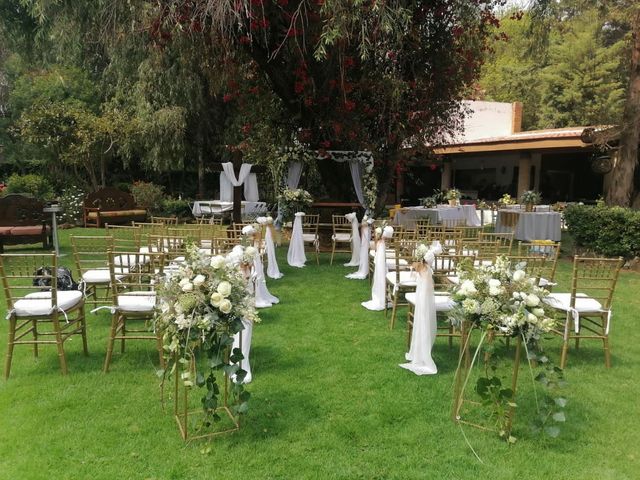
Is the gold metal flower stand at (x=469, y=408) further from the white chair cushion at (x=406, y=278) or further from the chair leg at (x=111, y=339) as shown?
the chair leg at (x=111, y=339)

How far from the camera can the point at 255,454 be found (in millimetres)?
2885

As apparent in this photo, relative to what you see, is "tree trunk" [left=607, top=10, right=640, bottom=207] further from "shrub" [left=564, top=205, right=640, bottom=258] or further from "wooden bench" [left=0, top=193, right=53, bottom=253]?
"wooden bench" [left=0, top=193, right=53, bottom=253]

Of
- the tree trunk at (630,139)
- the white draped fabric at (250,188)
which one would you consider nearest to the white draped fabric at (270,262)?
the tree trunk at (630,139)

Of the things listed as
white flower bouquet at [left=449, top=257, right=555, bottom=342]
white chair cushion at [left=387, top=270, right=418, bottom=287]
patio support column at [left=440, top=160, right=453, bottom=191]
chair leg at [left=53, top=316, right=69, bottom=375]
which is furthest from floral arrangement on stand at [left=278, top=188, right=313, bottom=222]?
patio support column at [left=440, top=160, right=453, bottom=191]

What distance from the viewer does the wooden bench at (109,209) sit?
47.1 ft

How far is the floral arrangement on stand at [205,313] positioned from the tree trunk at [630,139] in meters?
10.6

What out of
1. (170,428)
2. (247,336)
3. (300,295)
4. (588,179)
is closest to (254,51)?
(300,295)

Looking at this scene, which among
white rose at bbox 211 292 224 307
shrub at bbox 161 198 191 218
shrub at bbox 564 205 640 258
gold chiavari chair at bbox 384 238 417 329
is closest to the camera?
white rose at bbox 211 292 224 307

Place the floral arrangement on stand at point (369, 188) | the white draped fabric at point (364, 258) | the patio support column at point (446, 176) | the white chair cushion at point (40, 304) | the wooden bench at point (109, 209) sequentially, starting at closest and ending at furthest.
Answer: the white chair cushion at point (40, 304) → the white draped fabric at point (364, 258) → the floral arrangement on stand at point (369, 188) → the wooden bench at point (109, 209) → the patio support column at point (446, 176)

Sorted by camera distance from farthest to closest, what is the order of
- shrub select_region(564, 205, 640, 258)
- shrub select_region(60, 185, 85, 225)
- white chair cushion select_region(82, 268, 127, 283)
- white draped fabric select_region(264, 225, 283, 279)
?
shrub select_region(60, 185, 85, 225) < shrub select_region(564, 205, 640, 258) < white draped fabric select_region(264, 225, 283, 279) < white chair cushion select_region(82, 268, 127, 283)

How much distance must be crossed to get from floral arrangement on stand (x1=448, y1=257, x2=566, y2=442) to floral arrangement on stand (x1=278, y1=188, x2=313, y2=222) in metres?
7.21

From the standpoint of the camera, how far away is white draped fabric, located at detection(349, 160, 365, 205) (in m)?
10.4

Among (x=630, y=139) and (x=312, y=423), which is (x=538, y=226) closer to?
(x=630, y=139)

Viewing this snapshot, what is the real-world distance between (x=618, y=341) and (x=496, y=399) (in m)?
2.74
